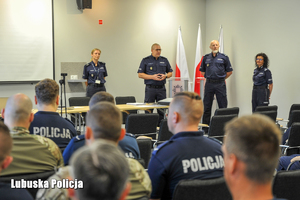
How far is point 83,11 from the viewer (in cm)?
821

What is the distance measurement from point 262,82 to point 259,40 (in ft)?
4.31

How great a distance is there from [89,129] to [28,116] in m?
0.78

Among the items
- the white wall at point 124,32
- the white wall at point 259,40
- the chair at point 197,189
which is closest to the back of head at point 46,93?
the chair at point 197,189

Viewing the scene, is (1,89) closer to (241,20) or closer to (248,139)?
(241,20)

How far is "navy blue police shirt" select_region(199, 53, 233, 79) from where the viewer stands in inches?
291

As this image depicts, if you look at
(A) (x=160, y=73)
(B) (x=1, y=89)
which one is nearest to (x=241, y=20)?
(A) (x=160, y=73)

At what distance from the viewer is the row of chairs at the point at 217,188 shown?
1632 millimetres

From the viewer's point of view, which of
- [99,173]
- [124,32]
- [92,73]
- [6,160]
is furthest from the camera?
[124,32]

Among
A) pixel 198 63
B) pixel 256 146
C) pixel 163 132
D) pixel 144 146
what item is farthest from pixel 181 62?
pixel 256 146

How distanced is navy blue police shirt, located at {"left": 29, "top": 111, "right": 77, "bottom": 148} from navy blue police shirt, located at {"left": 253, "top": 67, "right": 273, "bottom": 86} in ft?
17.9

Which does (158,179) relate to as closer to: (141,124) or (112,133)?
(112,133)

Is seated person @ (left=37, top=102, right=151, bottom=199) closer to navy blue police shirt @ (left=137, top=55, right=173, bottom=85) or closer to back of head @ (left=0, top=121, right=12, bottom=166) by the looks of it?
back of head @ (left=0, top=121, right=12, bottom=166)

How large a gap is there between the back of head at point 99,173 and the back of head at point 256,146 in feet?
1.46

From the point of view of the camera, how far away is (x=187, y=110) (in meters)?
2.21
